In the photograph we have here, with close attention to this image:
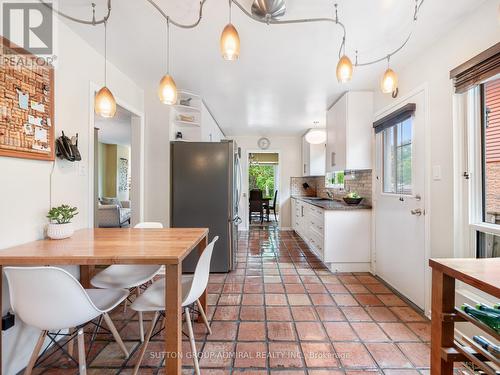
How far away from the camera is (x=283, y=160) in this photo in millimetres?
6574

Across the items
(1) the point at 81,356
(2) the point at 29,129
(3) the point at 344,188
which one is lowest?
(1) the point at 81,356

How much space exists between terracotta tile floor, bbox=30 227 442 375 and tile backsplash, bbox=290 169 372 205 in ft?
3.96

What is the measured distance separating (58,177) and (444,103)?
3.04 meters

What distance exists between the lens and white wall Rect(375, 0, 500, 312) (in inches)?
71.3

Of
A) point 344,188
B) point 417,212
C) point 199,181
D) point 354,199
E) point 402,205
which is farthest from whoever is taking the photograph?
point 344,188

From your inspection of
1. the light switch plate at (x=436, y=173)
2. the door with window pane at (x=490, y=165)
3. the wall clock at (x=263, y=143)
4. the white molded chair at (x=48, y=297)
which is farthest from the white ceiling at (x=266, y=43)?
the wall clock at (x=263, y=143)

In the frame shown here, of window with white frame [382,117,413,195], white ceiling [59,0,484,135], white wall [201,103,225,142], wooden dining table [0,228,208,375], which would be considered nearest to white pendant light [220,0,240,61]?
white ceiling [59,0,484,135]

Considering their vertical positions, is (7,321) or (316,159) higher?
(316,159)

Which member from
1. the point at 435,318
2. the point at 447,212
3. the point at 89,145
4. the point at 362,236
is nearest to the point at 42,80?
the point at 89,145

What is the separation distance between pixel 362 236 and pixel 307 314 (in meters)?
1.53

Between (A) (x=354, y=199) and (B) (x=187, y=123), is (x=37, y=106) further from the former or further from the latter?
(A) (x=354, y=199)

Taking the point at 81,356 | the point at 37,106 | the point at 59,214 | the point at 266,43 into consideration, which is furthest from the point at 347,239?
the point at 37,106

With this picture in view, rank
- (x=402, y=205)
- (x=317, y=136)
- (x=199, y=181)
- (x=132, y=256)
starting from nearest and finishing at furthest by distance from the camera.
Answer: (x=132, y=256)
(x=402, y=205)
(x=199, y=181)
(x=317, y=136)

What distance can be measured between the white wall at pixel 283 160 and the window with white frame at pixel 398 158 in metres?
3.51
